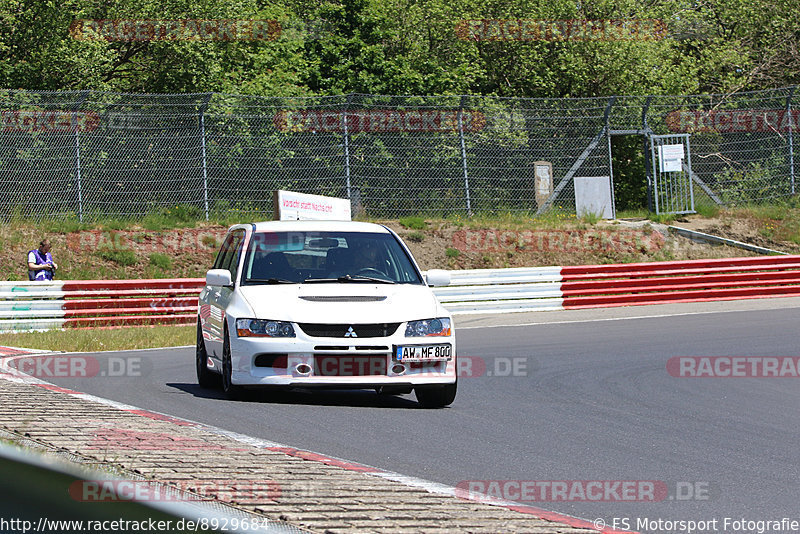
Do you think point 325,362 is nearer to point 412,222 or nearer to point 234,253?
point 234,253

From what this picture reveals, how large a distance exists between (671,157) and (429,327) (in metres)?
20.4

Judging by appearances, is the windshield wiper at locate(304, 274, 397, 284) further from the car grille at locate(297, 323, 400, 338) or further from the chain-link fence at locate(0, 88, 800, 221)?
the chain-link fence at locate(0, 88, 800, 221)

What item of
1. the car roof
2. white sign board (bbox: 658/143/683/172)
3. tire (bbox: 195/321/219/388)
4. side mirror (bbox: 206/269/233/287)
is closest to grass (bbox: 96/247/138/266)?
white sign board (bbox: 658/143/683/172)

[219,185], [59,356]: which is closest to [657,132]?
[219,185]

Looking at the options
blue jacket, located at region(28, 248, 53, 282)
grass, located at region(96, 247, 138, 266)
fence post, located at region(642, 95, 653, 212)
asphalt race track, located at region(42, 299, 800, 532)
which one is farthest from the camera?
fence post, located at region(642, 95, 653, 212)

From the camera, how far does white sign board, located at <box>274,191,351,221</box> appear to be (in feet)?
62.7

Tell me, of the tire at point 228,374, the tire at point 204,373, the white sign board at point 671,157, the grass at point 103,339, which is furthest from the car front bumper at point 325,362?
the white sign board at point 671,157

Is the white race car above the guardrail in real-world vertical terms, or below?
above

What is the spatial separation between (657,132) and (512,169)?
183 inches

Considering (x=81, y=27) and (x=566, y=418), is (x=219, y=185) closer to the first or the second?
(x=81, y=27)

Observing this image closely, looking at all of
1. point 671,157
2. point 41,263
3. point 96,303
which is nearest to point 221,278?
point 96,303

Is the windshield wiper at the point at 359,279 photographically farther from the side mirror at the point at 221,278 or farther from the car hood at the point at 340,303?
the side mirror at the point at 221,278

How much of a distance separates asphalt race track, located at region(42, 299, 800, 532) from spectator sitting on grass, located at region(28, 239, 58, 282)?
7.07 m

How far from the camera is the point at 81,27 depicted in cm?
2806
